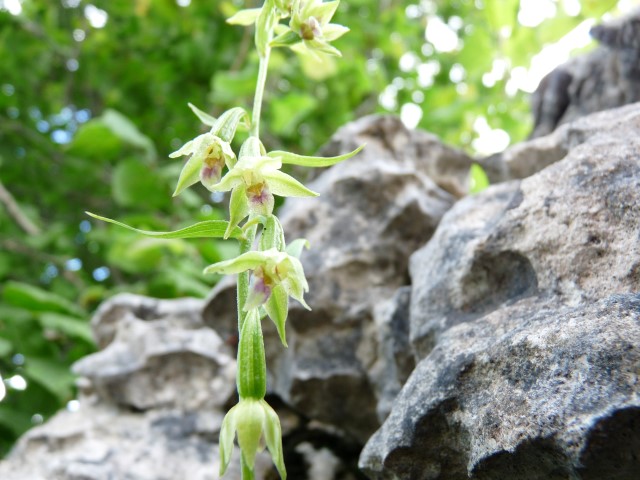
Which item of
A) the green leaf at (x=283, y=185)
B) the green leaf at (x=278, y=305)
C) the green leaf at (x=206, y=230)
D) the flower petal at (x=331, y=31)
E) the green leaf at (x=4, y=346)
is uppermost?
the flower petal at (x=331, y=31)

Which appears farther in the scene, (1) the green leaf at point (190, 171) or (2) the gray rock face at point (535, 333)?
(1) the green leaf at point (190, 171)

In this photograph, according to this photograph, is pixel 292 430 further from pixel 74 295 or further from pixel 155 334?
pixel 74 295

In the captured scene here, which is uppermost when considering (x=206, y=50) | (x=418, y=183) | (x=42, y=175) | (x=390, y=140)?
(x=206, y=50)

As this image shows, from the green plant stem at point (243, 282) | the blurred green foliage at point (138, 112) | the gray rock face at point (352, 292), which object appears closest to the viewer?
the green plant stem at point (243, 282)

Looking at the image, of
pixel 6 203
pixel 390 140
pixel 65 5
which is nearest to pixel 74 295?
pixel 6 203

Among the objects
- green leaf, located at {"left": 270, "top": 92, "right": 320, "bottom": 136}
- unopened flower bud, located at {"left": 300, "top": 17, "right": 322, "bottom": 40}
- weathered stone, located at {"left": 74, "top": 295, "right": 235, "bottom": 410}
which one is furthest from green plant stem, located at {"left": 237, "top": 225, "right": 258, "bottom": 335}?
green leaf, located at {"left": 270, "top": 92, "right": 320, "bottom": 136}

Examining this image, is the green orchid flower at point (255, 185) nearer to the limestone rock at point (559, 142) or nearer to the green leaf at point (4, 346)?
the limestone rock at point (559, 142)

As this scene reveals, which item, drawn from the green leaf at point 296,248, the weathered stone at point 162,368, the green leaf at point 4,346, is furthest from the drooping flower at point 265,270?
the green leaf at point 4,346
